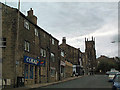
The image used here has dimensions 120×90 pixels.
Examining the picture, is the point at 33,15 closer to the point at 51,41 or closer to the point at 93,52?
the point at 51,41

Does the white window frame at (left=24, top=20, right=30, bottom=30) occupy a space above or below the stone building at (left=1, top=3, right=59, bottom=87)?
above

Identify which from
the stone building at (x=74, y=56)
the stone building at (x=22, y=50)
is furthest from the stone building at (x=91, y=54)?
the stone building at (x=22, y=50)

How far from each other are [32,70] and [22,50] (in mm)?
4504

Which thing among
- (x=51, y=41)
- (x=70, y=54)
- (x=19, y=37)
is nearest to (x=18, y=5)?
(x=19, y=37)

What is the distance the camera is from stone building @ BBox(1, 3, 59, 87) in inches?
849

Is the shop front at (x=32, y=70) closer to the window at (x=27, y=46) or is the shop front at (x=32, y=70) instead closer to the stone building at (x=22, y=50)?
the stone building at (x=22, y=50)

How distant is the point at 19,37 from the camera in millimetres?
22766

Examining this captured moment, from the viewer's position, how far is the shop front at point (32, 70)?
2434 centimetres

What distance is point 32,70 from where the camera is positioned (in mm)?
26719

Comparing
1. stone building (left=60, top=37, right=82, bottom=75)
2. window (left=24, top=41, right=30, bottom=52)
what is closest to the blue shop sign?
window (left=24, top=41, right=30, bottom=52)

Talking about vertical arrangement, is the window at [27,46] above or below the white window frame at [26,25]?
below

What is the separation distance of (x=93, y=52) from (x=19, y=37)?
8936cm

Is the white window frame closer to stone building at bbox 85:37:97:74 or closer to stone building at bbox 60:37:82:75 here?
stone building at bbox 60:37:82:75

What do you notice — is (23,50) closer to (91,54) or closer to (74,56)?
(74,56)
